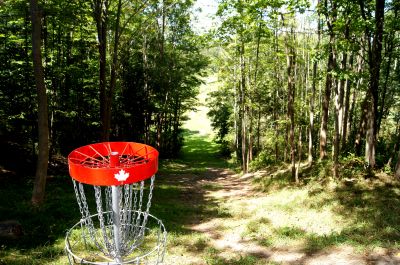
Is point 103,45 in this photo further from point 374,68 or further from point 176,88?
point 176,88

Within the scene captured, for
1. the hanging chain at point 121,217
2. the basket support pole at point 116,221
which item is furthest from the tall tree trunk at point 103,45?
the basket support pole at point 116,221

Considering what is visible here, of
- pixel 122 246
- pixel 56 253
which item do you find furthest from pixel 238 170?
pixel 122 246

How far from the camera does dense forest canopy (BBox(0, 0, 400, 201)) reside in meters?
12.6

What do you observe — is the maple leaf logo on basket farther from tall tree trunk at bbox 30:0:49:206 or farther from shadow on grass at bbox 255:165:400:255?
tall tree trunk at bbox 30:0:49:206

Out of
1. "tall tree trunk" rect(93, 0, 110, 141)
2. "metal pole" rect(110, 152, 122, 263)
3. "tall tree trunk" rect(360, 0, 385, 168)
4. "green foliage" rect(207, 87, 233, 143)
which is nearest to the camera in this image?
"metal pole" rect(110, 152, 122, 263)

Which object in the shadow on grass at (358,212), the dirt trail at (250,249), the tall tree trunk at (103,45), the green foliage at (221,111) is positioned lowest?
the dirt trail at (250,249)

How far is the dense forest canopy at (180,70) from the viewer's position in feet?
41.2

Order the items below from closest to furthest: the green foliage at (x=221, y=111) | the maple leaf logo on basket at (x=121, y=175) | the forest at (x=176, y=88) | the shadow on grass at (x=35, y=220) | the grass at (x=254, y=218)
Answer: the maple leaf logo on basket at (x=121, y=175), the shadow on grass at (x=35, y=220), the grass at (x=254, y=218), the forest at (x=176, y=88), the green foliage at (x=221, y=111)

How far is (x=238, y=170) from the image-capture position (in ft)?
84.5

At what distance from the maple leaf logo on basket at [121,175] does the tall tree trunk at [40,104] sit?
7673 mm

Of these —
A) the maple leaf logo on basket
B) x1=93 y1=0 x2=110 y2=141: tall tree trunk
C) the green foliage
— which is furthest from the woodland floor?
the green foliage

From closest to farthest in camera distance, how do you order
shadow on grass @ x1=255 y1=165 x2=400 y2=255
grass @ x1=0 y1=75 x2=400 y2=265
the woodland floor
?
the woodland floor → grass @ x1=0 y1=75 x2=400 y2=265 → shadow on grass @ x1=255 y1=165 x2=400 y2=255

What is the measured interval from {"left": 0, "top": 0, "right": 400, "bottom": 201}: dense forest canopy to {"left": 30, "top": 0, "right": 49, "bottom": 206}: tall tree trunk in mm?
35

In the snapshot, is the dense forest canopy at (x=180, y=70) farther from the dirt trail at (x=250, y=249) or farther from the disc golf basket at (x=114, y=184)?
the disc golf basket at (x=114, y=184)
